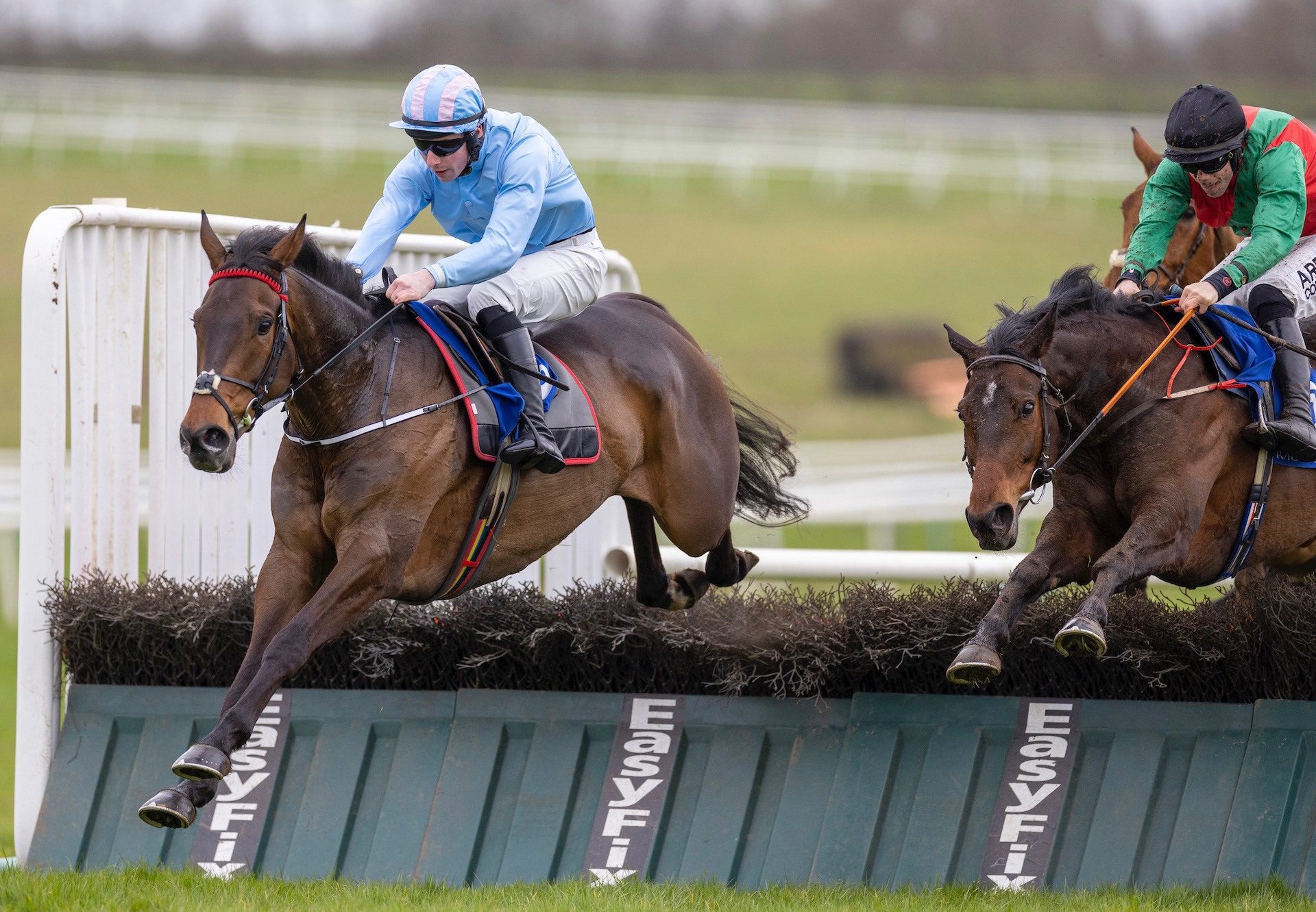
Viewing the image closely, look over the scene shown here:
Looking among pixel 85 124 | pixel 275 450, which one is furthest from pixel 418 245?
pixel 85 124

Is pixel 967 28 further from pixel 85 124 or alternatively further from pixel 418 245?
pixel 418 245

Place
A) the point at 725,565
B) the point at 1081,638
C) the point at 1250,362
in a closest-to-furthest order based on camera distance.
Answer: the point at 1081,638 → the point at 1250,362 → the point at 725,565

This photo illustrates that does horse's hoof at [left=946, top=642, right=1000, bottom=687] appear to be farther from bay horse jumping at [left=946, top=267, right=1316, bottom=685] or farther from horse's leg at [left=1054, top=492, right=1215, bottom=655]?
horse's leg at [left=1054, top=492, right=1215, bottom=655]

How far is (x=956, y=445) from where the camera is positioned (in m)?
18.5

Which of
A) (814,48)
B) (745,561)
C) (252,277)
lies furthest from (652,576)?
(814,48)

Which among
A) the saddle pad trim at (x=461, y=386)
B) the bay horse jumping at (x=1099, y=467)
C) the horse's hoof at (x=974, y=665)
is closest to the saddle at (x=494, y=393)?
the saddle pad trim at (x=461, y=386)

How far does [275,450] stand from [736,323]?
821 inches

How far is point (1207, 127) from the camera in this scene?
17.3ft

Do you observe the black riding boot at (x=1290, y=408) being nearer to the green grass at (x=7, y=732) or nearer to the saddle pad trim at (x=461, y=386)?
the saddle pad trim at (x=461, y=386)

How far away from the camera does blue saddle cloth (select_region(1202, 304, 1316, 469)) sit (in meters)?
5.34

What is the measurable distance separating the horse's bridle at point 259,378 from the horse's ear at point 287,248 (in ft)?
0.13

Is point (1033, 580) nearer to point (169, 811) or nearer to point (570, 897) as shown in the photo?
point (570, 897)

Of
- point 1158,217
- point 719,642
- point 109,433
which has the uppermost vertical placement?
point 1158,217

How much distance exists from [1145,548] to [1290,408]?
0.81m
